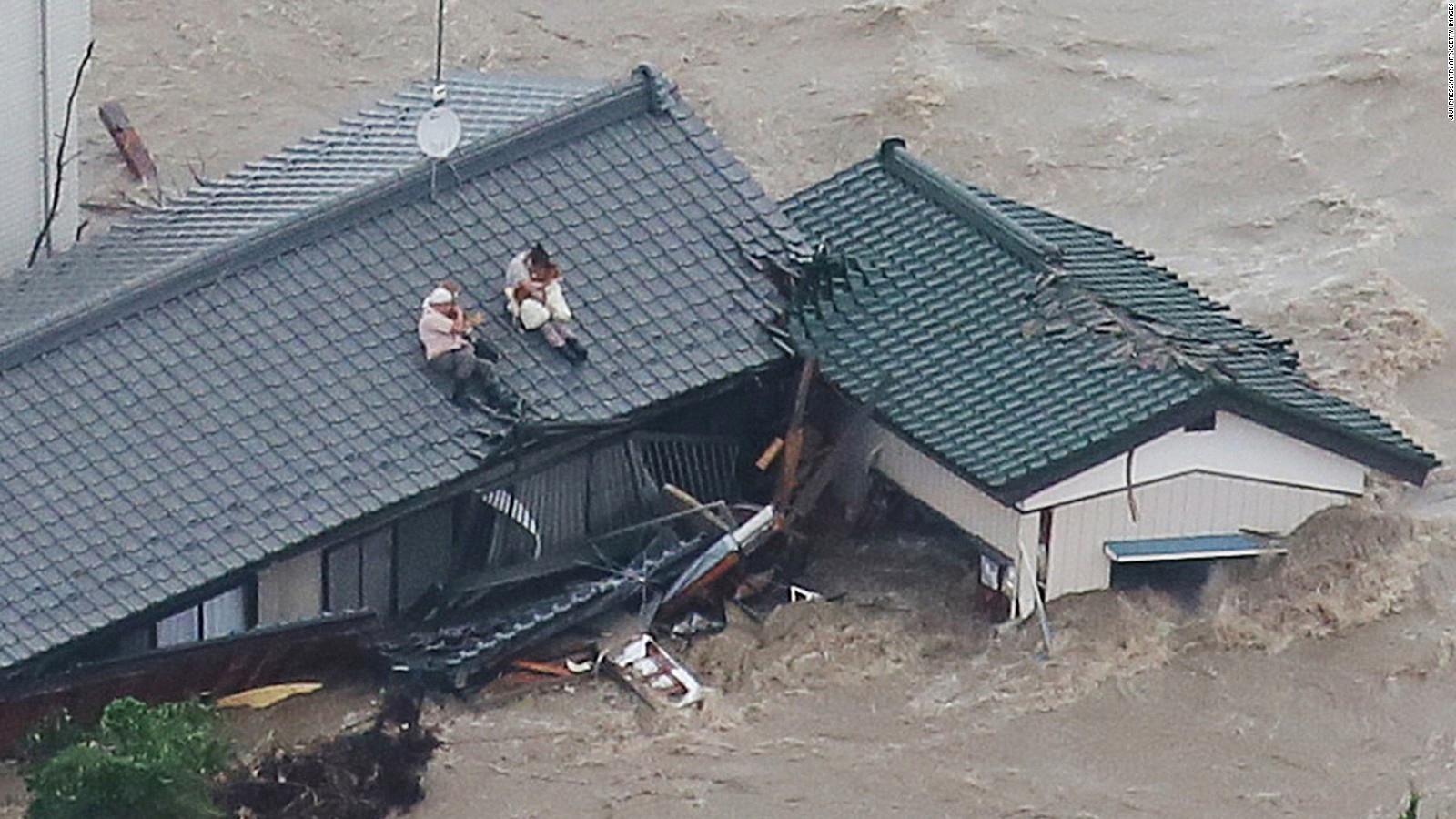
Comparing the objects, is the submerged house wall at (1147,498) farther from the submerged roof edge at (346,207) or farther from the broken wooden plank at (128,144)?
the broken wooden plank at (128,144)

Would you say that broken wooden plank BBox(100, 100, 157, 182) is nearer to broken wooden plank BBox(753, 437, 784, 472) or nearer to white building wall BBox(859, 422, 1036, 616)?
broken wooden plank BBox(753, 437, 784, 472)

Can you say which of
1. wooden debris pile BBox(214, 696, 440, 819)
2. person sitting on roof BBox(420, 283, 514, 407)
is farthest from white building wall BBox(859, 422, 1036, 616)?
wooden debris pile BBox(214, 696, 440, 819)

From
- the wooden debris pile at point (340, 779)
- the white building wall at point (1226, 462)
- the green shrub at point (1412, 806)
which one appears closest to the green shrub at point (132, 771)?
the wooden debris pile at point (340, 779)

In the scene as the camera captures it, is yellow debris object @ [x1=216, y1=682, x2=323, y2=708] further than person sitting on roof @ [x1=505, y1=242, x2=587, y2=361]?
No

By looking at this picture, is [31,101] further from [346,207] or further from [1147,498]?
[1147,498]

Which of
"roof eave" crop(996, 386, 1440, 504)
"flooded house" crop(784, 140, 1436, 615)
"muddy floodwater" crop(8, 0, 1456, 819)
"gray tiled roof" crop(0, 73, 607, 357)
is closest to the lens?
"muddy floodwater" crop(8, 0, 1456, 819)

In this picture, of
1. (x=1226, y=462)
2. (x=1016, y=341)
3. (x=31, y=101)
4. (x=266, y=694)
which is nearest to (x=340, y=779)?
(x=266, y=694)
